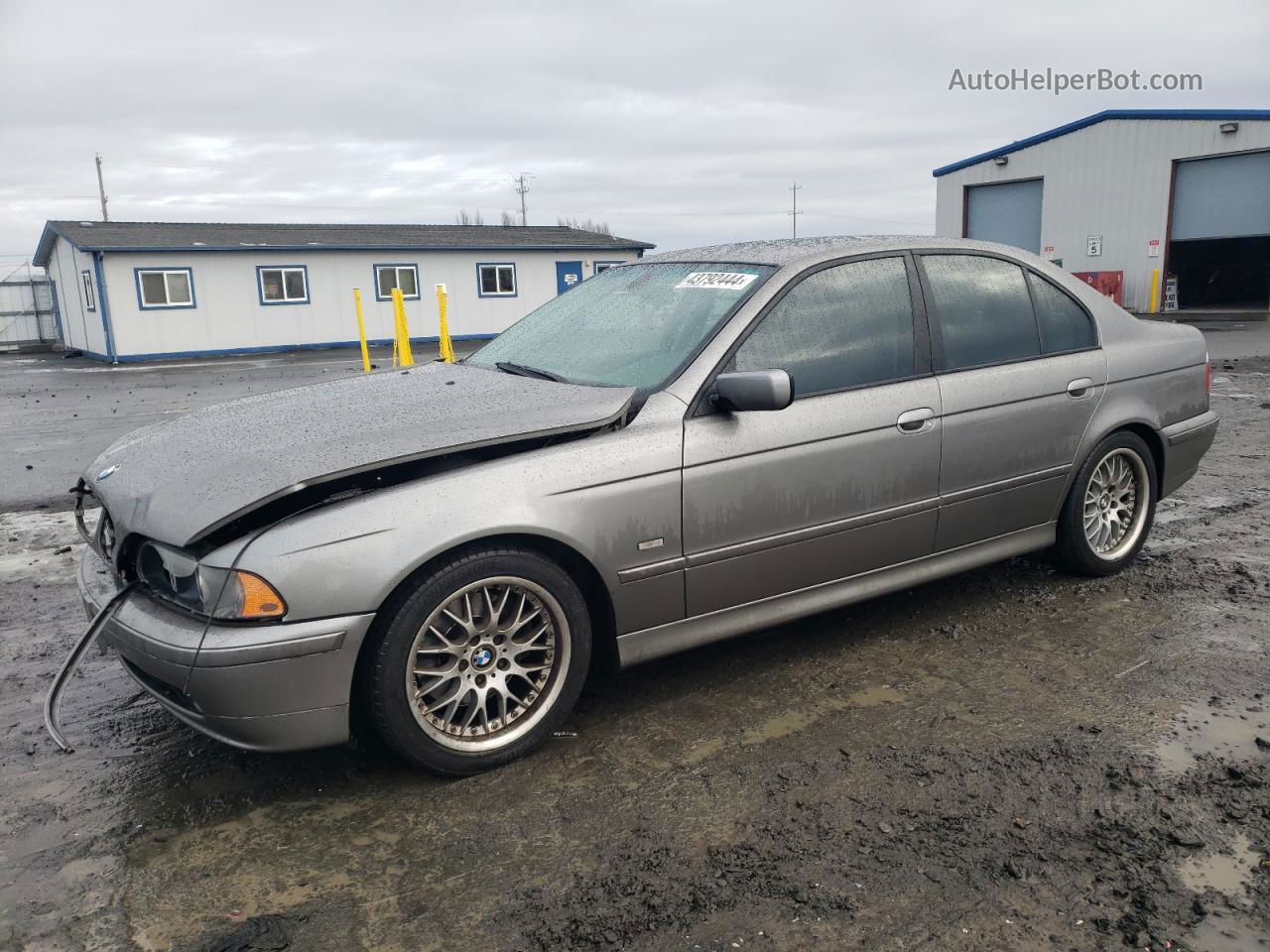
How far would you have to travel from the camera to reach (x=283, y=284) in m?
27.4

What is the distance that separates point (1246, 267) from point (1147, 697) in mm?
32705

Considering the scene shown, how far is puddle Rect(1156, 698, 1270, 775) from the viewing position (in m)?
3.12

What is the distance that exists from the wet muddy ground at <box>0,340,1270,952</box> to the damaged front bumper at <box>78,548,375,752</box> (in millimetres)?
308

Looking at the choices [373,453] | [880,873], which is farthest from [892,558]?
[373,453]

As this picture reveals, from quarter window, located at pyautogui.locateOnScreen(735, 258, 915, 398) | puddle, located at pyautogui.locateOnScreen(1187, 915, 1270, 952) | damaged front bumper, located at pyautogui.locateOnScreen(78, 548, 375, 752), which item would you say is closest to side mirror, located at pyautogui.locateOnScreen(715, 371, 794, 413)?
quarter window, located at pyautogui.locateOnScreen(735, 258, 915, 398)

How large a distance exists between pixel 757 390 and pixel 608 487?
0.60 metres

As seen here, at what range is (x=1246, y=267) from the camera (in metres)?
30.4

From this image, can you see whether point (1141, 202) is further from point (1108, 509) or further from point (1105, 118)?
point (1108, 509)

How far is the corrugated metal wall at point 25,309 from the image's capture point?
33156mm

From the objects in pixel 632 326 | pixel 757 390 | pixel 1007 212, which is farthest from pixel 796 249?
pixel 1007 212

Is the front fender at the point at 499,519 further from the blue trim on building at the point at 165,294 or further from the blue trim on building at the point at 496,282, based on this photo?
the blue trim on building at the point at 496,282

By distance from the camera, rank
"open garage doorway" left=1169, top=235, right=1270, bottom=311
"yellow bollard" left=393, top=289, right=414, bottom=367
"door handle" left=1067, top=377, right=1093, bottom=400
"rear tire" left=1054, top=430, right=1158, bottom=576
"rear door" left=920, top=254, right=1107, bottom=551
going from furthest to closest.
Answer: "open garage doorway" left=1169, top=235, right=1270, bottom=311
"yellow bollard" left=393, top=289, right=414, bottom=367
"rear tire" left=1054, top=430, right=1158, bottom=576
"door handle" left=1067, top=377, right=1093, bottom=400
"rear door" left=920, top=254, right=1107, bottom=551

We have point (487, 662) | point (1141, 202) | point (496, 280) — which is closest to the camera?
point (487, 662)

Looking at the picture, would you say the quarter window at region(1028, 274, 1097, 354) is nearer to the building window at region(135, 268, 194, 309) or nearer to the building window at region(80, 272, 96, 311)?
the building window at region(135, 268, 194, 309)
